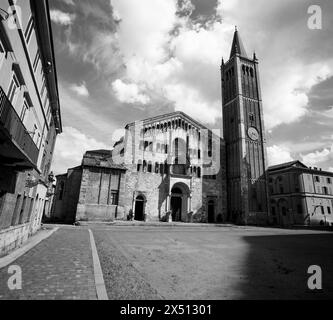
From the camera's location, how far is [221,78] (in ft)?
131

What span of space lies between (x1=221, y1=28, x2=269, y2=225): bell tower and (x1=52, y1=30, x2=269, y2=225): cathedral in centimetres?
14

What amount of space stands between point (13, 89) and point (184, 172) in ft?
83.3

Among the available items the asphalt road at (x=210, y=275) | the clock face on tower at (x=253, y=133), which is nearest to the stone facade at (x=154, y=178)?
the clock face on tower at (x=253, y=133)

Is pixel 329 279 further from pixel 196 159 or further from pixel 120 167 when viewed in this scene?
pixel 196 159

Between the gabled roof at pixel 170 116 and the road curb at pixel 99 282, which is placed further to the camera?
the gabled roof at pixel 170 116

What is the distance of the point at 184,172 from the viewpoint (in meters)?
31.5

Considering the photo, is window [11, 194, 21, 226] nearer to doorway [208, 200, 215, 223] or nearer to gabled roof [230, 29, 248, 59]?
doorway [208, 200, 215, 223]

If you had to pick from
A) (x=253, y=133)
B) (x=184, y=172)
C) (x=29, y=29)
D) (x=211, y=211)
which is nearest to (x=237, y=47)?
(x=253, y=133)

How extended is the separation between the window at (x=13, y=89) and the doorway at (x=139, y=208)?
70.6 ft

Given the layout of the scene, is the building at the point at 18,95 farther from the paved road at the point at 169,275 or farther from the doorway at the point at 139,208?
the doorway at the point at 139,208

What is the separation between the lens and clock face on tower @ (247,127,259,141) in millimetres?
33750

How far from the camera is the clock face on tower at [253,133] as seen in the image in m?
33.8
